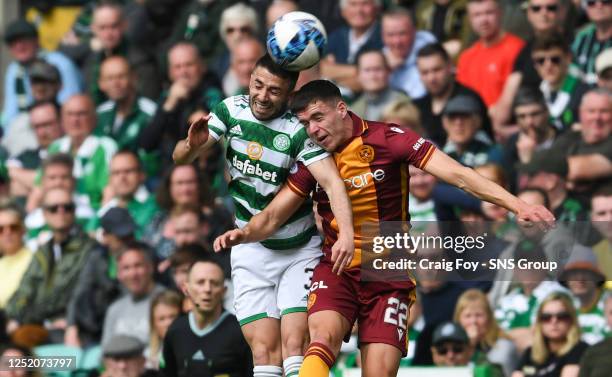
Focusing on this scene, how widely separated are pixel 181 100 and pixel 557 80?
389 cm

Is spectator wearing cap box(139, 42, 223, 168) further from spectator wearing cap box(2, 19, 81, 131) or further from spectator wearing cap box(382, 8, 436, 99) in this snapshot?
spectator wearing cap box(2, 19, 81, 131)

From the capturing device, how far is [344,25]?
16.6 metres

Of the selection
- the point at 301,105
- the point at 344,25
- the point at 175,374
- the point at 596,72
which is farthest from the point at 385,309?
the point at 344,25

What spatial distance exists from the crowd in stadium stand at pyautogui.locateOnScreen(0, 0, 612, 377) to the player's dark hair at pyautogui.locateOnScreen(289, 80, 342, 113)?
57.1 inches

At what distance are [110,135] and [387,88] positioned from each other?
3.08 m

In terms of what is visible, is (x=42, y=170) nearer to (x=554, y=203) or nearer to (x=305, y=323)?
(x=554, y=203)

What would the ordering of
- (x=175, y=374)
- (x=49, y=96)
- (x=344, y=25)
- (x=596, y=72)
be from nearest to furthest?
(x=175, y=374)
(x=596, y=72)
(x=344, y=25)
(x=49, y=96)

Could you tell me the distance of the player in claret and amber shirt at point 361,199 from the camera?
10367 millimetres

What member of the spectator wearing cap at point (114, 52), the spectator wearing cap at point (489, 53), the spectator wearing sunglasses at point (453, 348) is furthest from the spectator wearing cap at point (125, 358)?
the spectator wearing cap at point (114, 52)

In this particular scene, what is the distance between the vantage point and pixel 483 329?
1319 cm

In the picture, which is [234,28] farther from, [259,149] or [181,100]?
[259,149]

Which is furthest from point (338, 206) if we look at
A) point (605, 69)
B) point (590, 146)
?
point (605, 69)

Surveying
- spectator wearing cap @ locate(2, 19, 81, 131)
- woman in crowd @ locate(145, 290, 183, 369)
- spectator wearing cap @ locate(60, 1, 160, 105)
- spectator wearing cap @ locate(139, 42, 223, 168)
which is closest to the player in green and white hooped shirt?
woman in crowd @ locate(145, 290, 183, 369)

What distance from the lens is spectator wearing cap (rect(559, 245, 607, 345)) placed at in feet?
41.4
